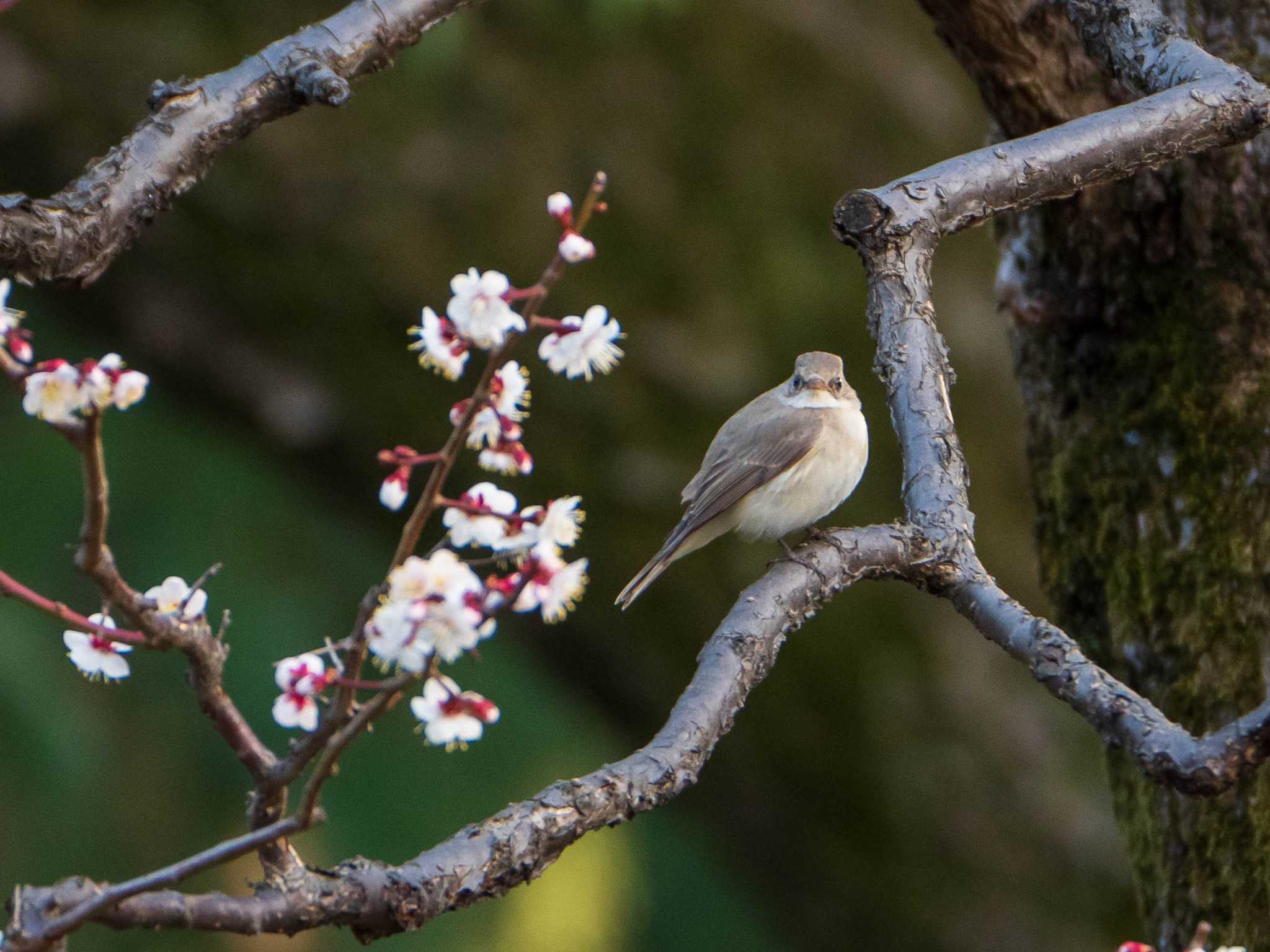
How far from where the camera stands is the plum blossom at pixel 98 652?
54.4 inches

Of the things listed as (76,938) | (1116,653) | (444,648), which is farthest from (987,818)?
(76,938)

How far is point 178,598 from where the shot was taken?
55.2 inches

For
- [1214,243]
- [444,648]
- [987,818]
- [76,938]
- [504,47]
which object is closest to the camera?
[444,648]

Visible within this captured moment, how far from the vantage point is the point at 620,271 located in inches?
156

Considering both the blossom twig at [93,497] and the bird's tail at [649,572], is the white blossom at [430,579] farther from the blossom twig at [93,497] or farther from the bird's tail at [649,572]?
the bird's tail at [649,572]

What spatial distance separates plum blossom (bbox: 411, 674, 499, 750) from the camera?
1.24 m

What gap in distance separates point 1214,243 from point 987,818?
178cm

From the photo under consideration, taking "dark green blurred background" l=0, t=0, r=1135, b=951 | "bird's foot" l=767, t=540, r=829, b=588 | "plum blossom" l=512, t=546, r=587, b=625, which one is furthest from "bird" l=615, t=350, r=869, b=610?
"plum blossom" l=512, t=546, r=587, b=625

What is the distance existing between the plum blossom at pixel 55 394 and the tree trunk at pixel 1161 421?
81.0 inches

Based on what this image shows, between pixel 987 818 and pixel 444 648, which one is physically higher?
pixel 987 818

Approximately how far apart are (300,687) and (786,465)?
2.21 meters

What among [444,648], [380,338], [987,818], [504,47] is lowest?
[444,648]

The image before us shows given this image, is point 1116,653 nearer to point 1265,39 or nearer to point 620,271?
point 1265,39

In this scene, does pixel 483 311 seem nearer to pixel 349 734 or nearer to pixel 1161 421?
pixel 349 734
